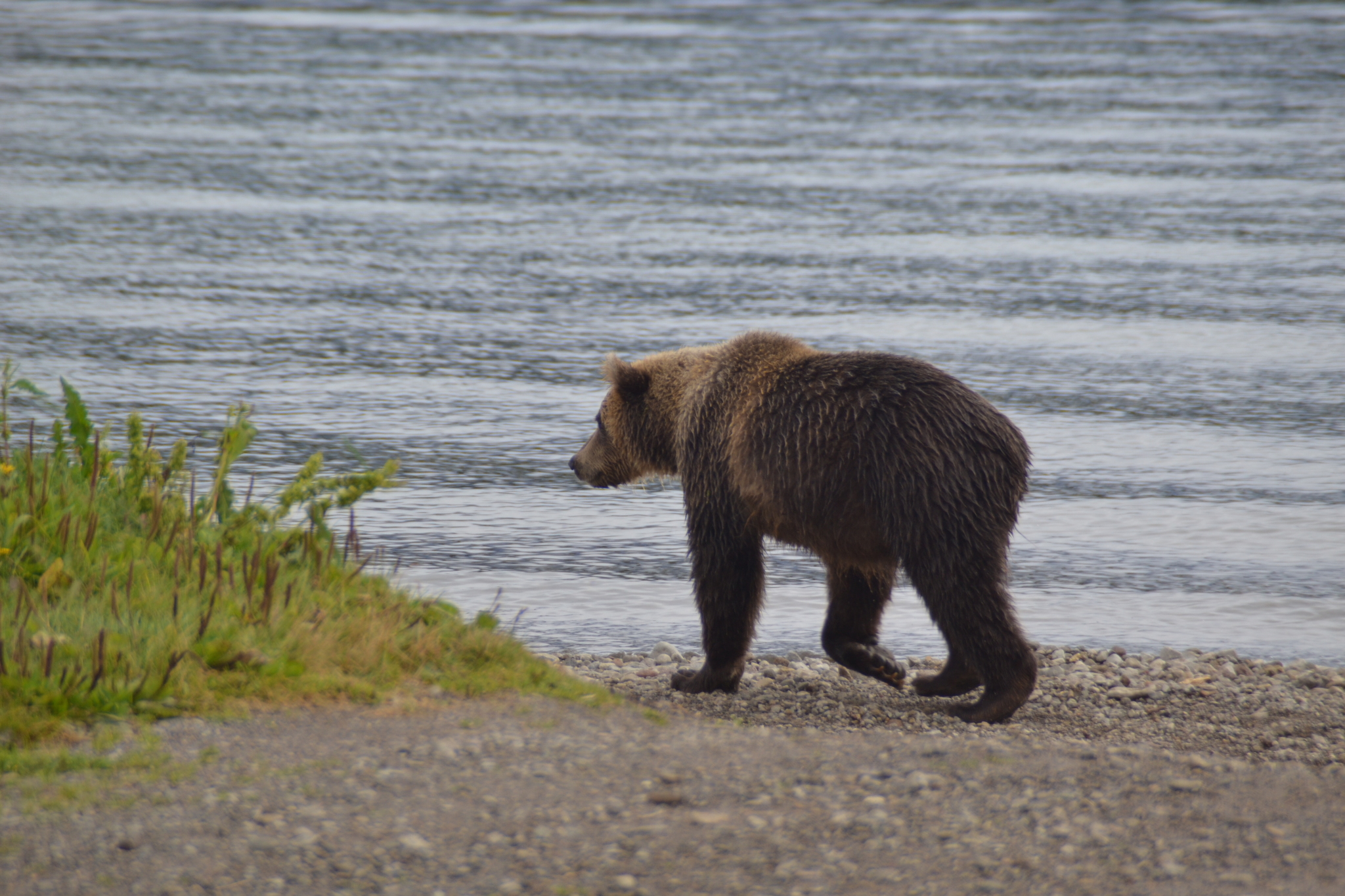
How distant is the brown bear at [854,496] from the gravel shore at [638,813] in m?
0.57

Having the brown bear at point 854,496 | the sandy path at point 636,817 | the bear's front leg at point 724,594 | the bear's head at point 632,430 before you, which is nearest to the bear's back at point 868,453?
the brown bear at point 854,496

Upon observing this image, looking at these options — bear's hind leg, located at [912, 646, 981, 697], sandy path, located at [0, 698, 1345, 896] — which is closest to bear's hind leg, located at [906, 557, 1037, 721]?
bear's hind leg, located at [912, 646, 981, 697]

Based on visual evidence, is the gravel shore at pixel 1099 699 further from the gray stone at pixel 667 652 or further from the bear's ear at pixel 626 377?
the bear's ear at pixel 626 377

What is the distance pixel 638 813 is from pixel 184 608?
168 cm

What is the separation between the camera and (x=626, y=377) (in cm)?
624

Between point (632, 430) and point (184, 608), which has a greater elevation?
point (632, 430)

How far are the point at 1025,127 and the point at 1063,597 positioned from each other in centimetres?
1508

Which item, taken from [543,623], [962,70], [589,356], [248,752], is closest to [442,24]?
[962,70]

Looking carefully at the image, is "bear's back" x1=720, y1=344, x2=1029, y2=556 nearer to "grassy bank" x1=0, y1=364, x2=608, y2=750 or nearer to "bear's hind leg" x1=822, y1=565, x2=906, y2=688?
"bear's hind leg" x1=822, y1=565, x2=906, y2=688

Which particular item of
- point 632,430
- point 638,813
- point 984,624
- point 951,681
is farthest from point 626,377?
point 638,813

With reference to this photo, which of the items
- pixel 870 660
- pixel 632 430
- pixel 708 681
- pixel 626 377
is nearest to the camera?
pixel 708 681

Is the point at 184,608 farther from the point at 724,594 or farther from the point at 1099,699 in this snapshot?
the point at 1099,699

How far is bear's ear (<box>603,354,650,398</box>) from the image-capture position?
621cm

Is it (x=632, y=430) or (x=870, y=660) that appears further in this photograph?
(x=632, y=430)
